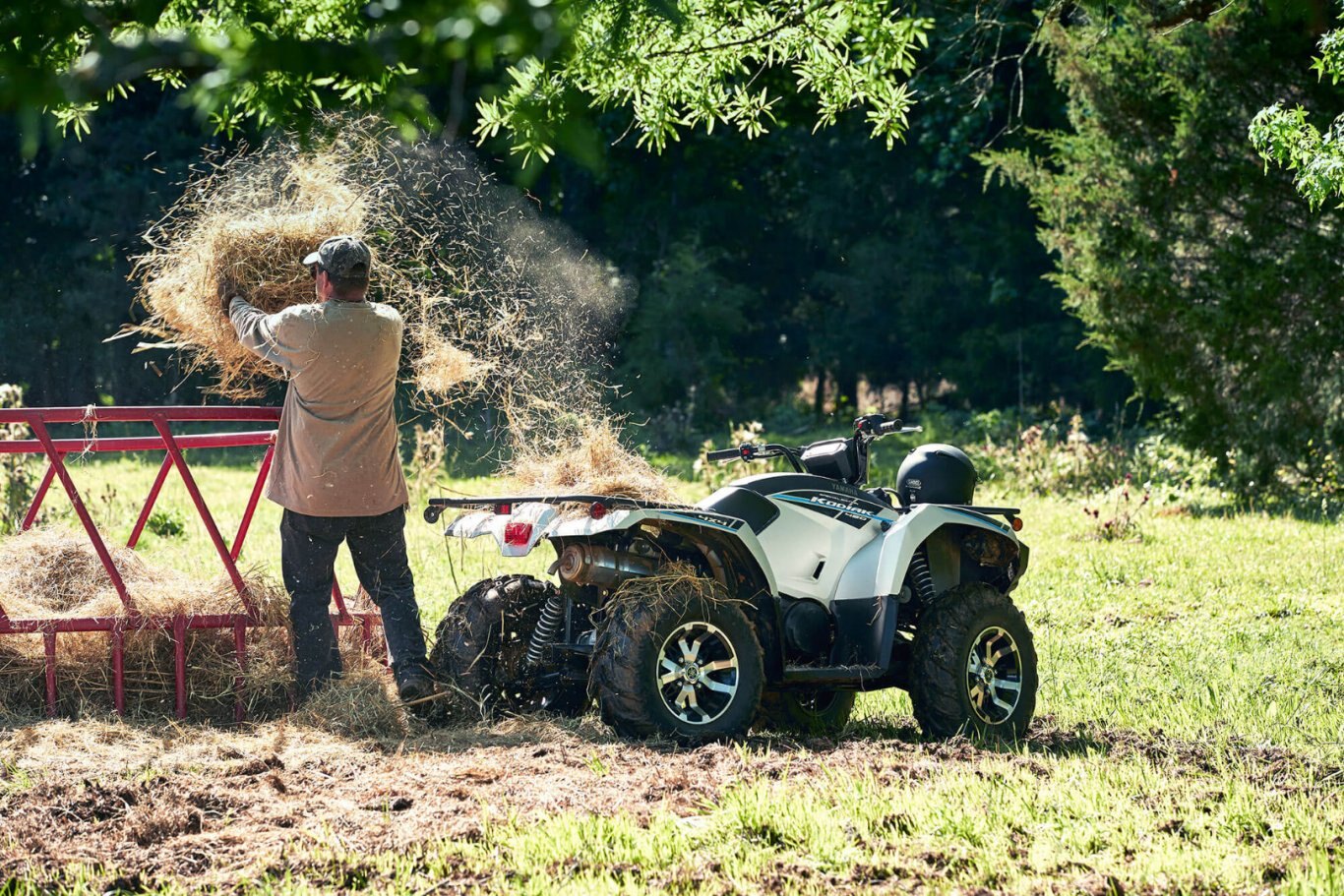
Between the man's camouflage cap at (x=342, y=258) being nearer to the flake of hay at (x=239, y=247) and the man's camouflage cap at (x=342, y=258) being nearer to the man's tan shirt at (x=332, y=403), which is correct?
the man's tan shirt at (x=332, y=403)

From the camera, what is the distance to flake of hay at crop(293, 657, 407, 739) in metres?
6.03

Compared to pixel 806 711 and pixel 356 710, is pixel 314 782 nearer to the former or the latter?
pixel 356 710

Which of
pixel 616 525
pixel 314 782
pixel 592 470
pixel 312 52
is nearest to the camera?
pixel 312 52

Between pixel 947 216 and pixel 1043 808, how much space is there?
28846 millimetres

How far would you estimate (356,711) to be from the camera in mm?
6152

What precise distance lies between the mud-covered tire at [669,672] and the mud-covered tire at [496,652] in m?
0.68

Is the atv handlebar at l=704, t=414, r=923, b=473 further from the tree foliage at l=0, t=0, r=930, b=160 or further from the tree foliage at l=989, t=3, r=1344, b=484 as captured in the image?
the tree foliage at l=989, t=3, r=1344, b=484

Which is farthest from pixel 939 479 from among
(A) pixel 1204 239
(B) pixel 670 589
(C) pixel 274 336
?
(A) pixel 1204 239

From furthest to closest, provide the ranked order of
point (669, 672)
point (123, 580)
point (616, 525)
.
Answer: point (123, 580), point (669, 672), point (616, 525)

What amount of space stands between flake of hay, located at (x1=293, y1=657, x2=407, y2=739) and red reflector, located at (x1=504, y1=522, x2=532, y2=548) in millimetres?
908

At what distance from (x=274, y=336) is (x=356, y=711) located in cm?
156

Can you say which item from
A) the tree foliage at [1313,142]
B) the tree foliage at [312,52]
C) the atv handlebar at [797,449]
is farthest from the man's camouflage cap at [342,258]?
the tree foliage at [1313,142]

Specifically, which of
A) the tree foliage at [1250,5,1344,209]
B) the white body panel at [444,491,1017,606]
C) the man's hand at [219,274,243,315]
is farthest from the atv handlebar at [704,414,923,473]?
the tree foliage at [1250,5,1344,209]

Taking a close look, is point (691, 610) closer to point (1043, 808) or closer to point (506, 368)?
point (1043, 808)
